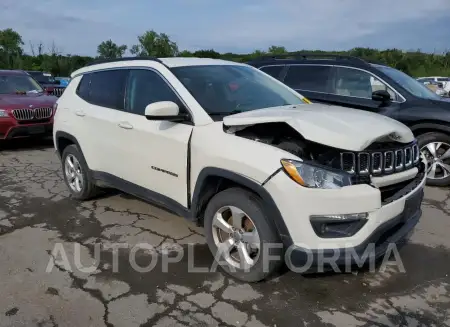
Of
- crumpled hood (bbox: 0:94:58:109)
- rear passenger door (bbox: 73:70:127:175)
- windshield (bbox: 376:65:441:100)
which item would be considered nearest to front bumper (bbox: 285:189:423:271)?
rear passenger door (bbox: 73:70:127:175)

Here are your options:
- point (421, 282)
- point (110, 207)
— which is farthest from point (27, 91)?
point (421, 282)

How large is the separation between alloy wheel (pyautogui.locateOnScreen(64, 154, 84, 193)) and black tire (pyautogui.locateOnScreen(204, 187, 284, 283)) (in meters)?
2.42

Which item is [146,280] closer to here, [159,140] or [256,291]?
[256,291]

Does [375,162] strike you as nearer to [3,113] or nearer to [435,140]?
[435,140]

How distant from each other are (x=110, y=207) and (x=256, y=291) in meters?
2.52

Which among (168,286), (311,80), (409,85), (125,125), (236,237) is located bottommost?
(168,286)

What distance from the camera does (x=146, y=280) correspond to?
130 inches

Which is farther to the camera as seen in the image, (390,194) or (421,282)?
(421,282)

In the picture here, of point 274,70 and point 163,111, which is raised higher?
point 274,70

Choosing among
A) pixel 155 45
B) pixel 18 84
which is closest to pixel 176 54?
pixel 155 45

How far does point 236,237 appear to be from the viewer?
10.5 ft

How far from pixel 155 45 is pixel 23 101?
30.6m

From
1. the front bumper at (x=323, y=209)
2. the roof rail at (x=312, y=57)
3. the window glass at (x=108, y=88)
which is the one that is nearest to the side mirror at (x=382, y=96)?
the roof rail at (x=312, y=57)

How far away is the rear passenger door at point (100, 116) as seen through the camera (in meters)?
4.29
